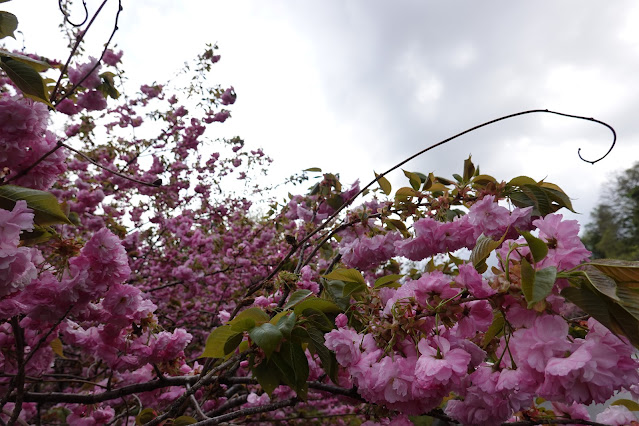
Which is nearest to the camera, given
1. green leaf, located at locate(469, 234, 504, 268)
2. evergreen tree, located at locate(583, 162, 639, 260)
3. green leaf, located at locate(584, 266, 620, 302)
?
green leaf, located at locate(584, 266, 620, 302)

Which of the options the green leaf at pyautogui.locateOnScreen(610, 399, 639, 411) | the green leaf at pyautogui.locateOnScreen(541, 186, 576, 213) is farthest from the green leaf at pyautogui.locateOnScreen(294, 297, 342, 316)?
the green leaf at pyautogui.locateOnScreen(610, 399, 639, 411)

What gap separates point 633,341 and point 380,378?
1.46 feet

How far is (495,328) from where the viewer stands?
832 millimetres

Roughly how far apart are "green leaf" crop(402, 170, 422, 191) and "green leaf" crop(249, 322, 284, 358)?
0.91 metres

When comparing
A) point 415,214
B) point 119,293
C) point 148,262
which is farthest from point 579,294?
point 148,262

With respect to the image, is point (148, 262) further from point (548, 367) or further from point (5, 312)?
point (548, 367)

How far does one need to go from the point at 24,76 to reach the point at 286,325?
3.45 feet

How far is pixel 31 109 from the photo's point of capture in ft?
4.10

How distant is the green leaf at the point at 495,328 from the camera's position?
0.81m

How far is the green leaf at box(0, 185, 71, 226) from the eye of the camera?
1.01 meters

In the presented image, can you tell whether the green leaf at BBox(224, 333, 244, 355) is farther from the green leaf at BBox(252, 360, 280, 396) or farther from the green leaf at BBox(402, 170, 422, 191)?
the green leaf at BBox(402, 170, 422, 191)

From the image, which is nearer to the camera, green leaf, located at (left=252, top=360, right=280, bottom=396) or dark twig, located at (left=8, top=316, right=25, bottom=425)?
green leaf, located at (left=252, top=360, right=280, bottom=396)

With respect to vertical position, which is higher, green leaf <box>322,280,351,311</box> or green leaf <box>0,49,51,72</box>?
green leaf <box>0,49,51,72</box>

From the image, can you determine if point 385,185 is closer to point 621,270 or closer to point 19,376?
point 621,270
